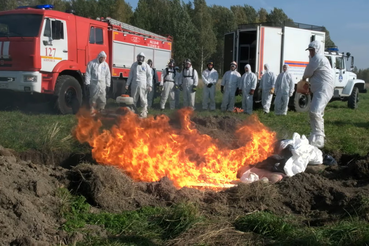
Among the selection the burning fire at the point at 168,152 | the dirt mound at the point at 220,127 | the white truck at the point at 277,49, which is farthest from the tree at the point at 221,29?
the burning fire at the point at 168,152

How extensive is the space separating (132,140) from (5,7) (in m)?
37.3

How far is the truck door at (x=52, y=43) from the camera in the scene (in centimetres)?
1306

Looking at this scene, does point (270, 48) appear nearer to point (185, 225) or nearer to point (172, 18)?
point (185, 225)

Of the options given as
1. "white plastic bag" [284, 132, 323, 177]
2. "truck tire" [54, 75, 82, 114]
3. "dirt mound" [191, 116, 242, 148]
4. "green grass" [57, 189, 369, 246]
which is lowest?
"green grass" [57, 189, 369, 246]

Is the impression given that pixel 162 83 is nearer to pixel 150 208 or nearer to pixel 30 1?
pixel 150 208

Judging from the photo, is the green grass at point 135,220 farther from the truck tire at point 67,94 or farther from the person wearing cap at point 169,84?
the person wearing cap at point 169,84

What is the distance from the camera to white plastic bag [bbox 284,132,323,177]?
23.6ft

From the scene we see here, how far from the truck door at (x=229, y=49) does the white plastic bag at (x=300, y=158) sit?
444 inches

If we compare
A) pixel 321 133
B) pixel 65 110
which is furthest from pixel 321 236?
pixel 65 110

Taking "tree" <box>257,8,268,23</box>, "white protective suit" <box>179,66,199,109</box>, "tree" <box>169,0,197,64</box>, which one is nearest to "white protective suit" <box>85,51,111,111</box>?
"white protective suit" <box>179,66,199,109</box>

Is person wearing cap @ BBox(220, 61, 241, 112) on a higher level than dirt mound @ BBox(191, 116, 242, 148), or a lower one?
higher

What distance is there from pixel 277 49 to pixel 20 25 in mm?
9968

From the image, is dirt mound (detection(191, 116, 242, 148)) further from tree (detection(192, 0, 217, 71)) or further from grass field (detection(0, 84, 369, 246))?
tree (detection(192, 0, 217, 71))

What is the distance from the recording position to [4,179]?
503cm
